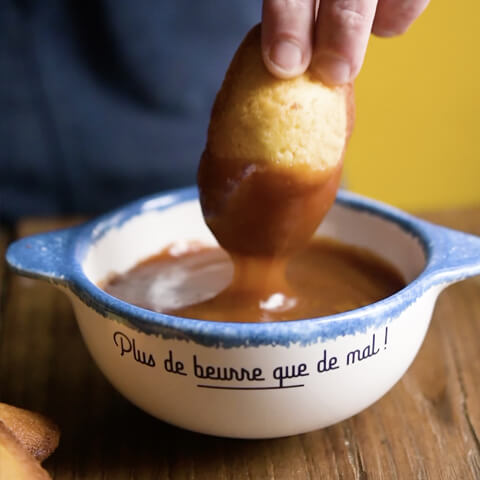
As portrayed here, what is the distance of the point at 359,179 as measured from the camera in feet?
9.75

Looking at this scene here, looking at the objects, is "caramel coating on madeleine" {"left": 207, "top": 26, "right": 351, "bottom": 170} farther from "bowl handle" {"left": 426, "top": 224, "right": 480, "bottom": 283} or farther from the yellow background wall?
the yellow background wall

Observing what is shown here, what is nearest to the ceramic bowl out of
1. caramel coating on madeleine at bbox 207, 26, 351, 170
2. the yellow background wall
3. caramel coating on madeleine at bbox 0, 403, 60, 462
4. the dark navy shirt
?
caramel coating on madeleine at bbox 0, 403, 60, 462

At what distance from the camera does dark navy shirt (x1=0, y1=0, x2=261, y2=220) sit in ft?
5.63

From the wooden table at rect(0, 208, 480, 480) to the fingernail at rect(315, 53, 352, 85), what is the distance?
46 centimetres

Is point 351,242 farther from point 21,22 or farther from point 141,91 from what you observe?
point 21,22

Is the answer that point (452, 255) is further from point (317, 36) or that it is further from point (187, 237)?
point (187, 237)

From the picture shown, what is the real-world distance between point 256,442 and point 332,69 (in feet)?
1.62

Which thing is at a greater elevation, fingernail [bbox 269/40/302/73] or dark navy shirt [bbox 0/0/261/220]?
fingernail [bbox 269/40/302/73]

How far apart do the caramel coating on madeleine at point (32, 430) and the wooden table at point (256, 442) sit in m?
0.05

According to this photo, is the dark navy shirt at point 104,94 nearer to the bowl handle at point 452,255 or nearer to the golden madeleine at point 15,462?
the bowl handle at point 452,255

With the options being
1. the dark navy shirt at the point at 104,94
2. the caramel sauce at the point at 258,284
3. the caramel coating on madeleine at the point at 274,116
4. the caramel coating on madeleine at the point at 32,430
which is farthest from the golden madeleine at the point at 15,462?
the dark navy shirt at the point at 104,94

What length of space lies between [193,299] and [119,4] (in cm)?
79

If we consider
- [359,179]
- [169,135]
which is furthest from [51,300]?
[359,179]

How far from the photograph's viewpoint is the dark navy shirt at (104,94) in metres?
1.72
